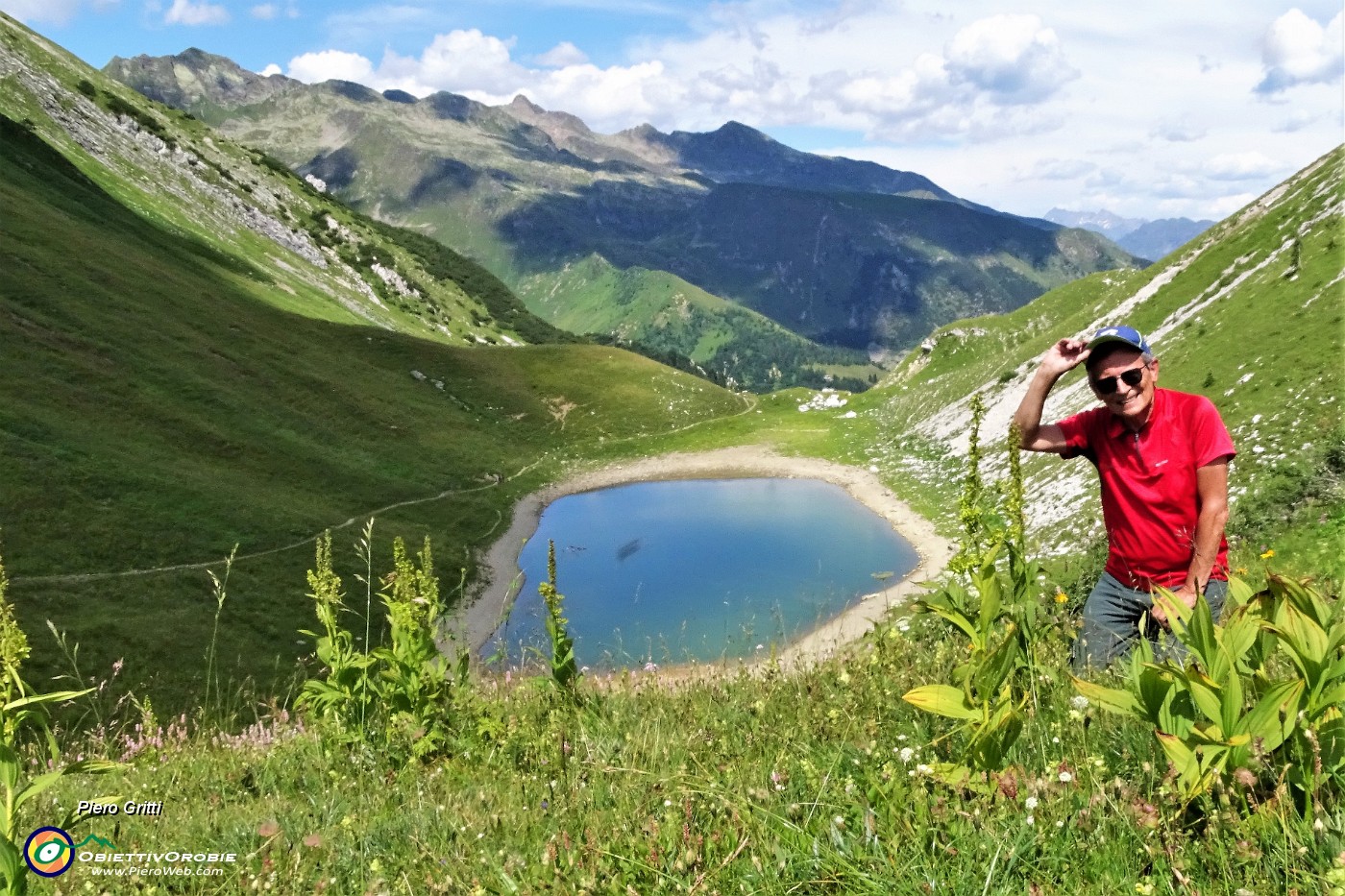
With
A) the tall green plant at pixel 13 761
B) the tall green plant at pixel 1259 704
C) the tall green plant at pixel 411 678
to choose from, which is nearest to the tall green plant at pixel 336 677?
the tall green plant at pixel 411 678

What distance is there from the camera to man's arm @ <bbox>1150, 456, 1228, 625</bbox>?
18.3ft

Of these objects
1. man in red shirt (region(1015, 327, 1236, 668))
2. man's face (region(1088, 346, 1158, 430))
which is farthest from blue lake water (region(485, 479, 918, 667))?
man's face (region(1088, 346, 1158, 430))

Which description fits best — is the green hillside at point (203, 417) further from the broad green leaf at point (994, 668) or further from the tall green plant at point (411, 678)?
the broad green leaf at point (994, 668)

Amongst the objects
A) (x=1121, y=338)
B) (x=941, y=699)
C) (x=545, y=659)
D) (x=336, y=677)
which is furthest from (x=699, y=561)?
(x=941, y=699)

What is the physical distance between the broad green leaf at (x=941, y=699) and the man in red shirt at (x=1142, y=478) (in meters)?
2.81

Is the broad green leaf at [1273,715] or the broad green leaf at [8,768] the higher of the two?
the broad green leaf at [1273,715]

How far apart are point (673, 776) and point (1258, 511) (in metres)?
17.7

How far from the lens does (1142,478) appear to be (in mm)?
6250

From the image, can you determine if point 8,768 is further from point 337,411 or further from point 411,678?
point 337,411

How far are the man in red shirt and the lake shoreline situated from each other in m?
14.2

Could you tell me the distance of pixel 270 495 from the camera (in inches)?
1725

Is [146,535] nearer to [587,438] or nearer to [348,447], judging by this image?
[348,447]

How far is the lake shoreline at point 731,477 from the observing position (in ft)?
107

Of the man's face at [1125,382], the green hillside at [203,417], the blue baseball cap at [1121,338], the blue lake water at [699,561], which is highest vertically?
the blue baseball cap at [1121,338]
